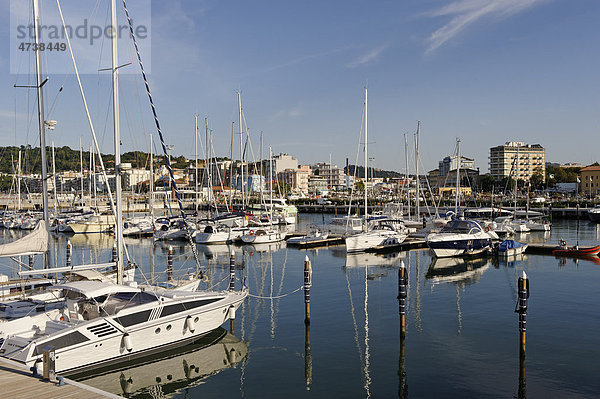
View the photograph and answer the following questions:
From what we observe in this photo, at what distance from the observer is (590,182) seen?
14075 centimetres

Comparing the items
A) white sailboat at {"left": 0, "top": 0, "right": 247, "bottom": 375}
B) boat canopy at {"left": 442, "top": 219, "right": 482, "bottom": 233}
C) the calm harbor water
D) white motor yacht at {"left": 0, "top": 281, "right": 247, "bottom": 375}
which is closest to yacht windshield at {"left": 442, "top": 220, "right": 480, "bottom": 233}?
boat canopy at {"left": 442, "top": 219, "right": 482, "bottom": 233}

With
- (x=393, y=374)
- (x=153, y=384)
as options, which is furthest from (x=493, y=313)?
(x=153, y=384)

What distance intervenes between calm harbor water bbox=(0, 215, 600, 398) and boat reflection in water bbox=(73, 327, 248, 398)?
0.04m

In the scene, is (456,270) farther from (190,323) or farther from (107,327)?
(107,327)

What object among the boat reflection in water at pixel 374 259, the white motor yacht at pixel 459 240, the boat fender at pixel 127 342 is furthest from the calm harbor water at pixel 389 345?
the white motor yacht at pixel 459 240

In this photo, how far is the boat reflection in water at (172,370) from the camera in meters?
14.2

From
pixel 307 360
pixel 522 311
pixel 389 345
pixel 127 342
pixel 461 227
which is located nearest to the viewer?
pixel 127 342

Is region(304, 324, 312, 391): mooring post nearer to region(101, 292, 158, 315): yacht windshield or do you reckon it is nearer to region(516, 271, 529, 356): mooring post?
region(101, 292, 158, 315): yacht windshield

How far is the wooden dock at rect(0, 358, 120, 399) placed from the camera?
10039mm

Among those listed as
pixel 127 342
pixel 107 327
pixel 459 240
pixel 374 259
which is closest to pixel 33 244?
pixel 107 327

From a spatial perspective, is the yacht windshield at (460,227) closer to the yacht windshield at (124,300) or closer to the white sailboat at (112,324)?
the white sailboat at (112,324)

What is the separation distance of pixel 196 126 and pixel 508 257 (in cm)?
4144

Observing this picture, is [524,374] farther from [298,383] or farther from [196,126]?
[196,126]

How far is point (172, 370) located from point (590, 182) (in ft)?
512
